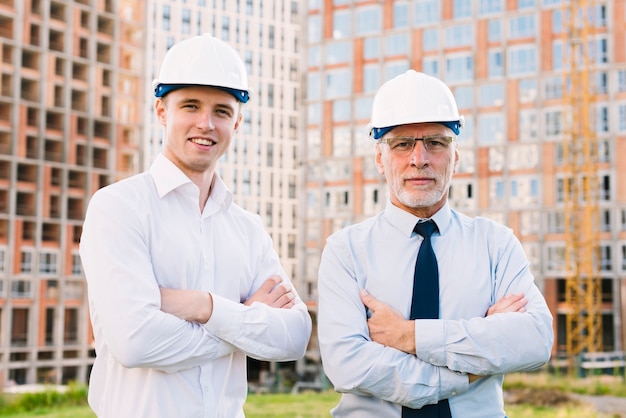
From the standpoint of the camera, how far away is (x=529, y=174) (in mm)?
51469

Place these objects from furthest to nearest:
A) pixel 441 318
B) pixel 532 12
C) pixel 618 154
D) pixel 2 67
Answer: pixel 2 67
pixel 532 12
pixel 618 154
pixel 441 318

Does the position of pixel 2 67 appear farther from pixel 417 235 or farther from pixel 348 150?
pixel 417 235

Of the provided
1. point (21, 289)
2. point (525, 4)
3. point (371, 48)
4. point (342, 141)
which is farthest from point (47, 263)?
point (525, 4)

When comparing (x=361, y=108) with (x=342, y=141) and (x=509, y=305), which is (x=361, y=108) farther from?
(x=509, y=305)

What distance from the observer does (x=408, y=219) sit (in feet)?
12.3

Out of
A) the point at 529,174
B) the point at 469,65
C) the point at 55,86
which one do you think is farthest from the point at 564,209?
the point at 55,86

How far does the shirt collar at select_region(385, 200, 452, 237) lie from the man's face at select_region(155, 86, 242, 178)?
0.82 meters

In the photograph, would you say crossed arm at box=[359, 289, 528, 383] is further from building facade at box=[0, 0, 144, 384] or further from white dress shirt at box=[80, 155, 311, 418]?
building facade at box=[0, 0, 144, 384]

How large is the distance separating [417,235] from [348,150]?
5486 cm

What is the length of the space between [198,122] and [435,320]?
1.29 meters

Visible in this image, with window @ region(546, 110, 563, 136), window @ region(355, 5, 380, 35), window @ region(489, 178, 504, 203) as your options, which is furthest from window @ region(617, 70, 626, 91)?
window @ region(355, 5, 380, 35)

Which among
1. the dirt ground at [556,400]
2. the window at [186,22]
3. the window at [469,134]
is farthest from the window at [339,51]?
the dirt ground at [556,400]

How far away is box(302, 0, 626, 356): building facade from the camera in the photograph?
4925cm

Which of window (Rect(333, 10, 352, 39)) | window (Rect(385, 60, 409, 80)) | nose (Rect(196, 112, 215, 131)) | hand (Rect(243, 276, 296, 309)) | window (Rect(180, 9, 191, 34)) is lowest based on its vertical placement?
hand (Rect(243, 276, 296, 309))
